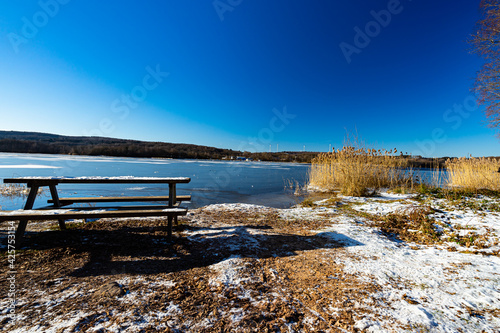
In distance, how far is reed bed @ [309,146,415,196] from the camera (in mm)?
8172

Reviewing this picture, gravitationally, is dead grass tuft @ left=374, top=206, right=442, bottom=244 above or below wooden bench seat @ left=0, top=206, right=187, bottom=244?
below

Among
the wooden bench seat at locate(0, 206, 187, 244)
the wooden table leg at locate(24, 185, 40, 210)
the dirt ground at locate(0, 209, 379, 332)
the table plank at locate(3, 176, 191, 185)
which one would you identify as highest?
the table plank at locate(3, 176, 191, 185)

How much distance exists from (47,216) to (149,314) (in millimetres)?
2118

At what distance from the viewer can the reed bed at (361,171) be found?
26.8 feet

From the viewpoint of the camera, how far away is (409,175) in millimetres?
9164

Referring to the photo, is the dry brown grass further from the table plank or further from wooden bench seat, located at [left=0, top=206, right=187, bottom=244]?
the table plank

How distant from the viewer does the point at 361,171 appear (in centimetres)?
838

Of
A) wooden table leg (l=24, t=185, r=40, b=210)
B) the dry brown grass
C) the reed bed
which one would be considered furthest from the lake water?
the dry brown grass

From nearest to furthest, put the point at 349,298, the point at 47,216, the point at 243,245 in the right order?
the point at 349,298 → the point at 47,216 → the point at 243,245

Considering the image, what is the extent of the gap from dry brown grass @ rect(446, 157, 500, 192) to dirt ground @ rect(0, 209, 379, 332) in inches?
335

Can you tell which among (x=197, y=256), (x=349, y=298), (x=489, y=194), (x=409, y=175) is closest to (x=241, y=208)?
(x=197, y=256)

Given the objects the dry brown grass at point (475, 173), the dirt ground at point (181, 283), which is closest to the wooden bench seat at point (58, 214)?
the dirt ground at point (181, 283)

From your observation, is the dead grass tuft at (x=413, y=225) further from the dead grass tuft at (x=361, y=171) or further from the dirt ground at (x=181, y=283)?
the dead grass tuft at (x=361, y=171)

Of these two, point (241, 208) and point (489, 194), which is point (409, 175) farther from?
point (241, 208)
